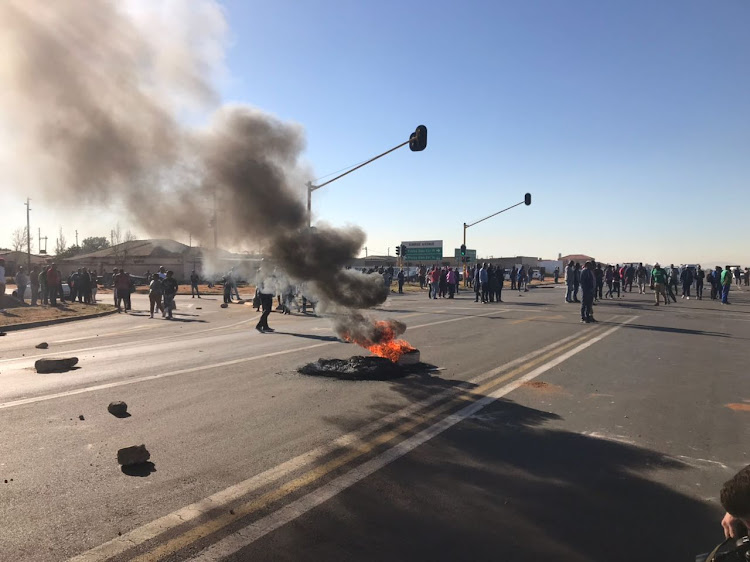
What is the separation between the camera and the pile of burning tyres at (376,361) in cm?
764

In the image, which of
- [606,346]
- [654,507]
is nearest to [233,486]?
[654,507]

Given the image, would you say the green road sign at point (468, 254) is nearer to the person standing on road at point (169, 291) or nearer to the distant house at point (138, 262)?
the distant house at point (138, 262)

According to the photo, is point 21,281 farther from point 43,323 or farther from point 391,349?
point 391,349

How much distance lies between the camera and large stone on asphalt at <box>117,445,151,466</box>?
4.25m

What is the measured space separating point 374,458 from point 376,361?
12.3 ft

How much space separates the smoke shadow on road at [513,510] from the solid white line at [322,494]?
80 millimetres

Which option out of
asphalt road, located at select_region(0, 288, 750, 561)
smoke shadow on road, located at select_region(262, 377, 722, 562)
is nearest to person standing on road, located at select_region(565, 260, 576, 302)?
asphalt road, located at select_region(0, 288, 750, 561)

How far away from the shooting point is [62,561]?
286cm

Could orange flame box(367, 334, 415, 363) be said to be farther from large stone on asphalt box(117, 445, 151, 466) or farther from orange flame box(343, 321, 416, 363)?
large stone on asphalt box(117, 445, 151, 466)

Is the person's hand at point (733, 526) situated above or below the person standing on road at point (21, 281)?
below

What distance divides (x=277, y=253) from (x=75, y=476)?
19.9 ft

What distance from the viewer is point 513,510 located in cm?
349

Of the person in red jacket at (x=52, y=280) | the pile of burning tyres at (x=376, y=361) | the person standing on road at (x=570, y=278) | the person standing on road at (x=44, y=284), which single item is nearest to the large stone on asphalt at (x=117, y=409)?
the pile of burning tyres at (x=376, y=361)

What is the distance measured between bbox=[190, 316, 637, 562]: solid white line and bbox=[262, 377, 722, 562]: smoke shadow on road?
0.08 meters
